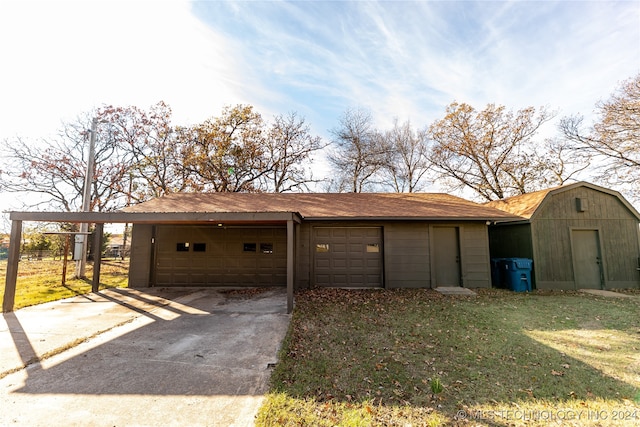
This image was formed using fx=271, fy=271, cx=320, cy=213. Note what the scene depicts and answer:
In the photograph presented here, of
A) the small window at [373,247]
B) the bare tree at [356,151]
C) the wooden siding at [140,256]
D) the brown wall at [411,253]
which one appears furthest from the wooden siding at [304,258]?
the bare tree at [356,151]

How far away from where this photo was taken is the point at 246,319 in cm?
567

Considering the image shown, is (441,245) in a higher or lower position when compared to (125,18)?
lower

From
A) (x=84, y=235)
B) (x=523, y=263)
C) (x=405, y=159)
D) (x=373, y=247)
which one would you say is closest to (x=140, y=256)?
(x=84, y=235)

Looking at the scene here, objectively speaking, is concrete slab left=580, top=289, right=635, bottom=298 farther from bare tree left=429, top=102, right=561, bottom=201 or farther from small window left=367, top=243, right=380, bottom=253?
bare tree left=429, top=102, right=561, bottom=201

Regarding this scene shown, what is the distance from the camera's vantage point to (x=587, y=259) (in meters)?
8.98

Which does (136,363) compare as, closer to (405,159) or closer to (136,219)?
(136,219)

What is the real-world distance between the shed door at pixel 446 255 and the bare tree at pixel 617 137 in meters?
11.5

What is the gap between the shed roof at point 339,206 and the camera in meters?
8.80

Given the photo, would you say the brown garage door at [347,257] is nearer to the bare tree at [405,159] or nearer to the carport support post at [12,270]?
the carport support post at [12,270]

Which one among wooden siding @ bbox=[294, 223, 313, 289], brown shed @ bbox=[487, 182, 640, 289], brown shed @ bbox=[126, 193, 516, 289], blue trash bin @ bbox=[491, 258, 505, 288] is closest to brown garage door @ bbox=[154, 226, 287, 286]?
brown shed @ bbox=[126, 193, 516, 289]

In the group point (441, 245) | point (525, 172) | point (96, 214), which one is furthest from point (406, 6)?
point (525, 172)

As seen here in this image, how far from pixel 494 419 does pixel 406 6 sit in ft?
32.5

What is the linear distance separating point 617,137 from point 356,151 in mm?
13775

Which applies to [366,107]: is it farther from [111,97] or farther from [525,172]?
[111,97]
